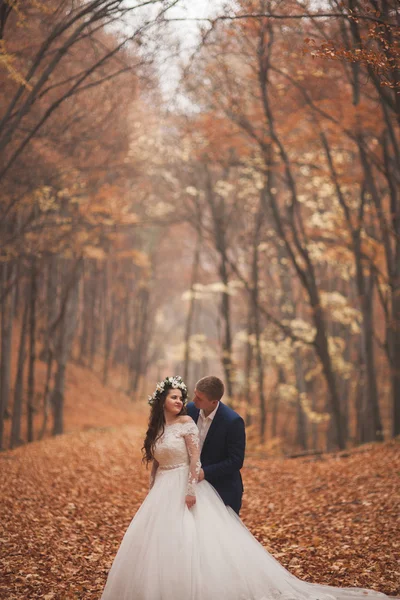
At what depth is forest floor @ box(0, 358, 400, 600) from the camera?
558 cm

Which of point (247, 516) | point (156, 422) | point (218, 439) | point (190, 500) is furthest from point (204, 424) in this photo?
point (247, 516)

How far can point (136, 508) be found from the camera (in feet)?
28.3

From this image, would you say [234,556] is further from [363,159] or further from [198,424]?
[363,159]

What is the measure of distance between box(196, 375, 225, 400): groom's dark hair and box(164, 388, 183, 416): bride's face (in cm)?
21

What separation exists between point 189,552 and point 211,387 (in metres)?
1.22

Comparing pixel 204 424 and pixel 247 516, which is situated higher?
pixel 204 424

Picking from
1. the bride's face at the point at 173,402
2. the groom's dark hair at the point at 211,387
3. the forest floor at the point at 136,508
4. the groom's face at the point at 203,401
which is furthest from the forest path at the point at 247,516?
the groom's dark hair at the point at 211,387

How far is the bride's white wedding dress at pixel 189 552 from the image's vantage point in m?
4.32

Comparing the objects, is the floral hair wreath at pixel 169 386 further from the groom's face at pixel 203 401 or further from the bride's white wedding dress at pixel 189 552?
the bride's white wedding dress at pixel 189 552

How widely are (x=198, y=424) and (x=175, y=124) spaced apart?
13.5 metres

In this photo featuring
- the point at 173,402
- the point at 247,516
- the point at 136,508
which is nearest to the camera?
the point at 173,402

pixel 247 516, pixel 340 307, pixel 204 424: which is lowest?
pixel 247 516

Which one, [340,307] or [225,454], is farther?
[340,307]

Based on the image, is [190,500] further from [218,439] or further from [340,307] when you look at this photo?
[340,307]
